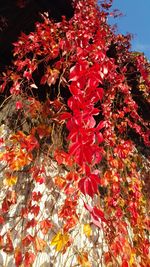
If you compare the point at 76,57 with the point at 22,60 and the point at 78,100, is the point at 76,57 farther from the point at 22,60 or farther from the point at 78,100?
the point at 78,100

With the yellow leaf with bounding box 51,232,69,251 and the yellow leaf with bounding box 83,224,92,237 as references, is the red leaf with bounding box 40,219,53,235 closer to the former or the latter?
the yellow leaf with bounding box 51,232,69,251

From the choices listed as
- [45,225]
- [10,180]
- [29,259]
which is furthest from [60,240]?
[10,180]

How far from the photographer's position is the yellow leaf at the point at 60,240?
5.73ft

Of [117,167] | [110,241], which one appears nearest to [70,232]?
[110,241]

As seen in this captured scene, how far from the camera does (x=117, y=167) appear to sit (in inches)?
97.0

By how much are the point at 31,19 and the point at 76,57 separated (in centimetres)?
54

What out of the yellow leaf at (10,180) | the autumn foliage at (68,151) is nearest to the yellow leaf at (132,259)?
the autumn foliage at (68,151)

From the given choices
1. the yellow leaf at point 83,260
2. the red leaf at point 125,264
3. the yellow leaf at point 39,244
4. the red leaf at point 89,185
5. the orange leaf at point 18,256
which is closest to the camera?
the red leaf at point 89,185

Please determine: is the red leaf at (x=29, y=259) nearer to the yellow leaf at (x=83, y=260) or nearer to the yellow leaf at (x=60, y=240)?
the yellow leaf at (x=60, y=240)

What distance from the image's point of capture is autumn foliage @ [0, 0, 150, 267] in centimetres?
163

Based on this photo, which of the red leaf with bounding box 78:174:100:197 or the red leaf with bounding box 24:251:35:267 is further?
the red leaf with bounding box 24:251:35:267

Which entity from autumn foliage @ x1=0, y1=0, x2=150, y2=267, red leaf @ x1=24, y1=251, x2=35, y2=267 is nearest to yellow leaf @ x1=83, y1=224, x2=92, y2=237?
autumn foliage @ x1=0, y1=0, x2=150, y2=267

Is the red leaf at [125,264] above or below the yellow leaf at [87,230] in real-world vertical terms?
below

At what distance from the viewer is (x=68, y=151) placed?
6.98ft
